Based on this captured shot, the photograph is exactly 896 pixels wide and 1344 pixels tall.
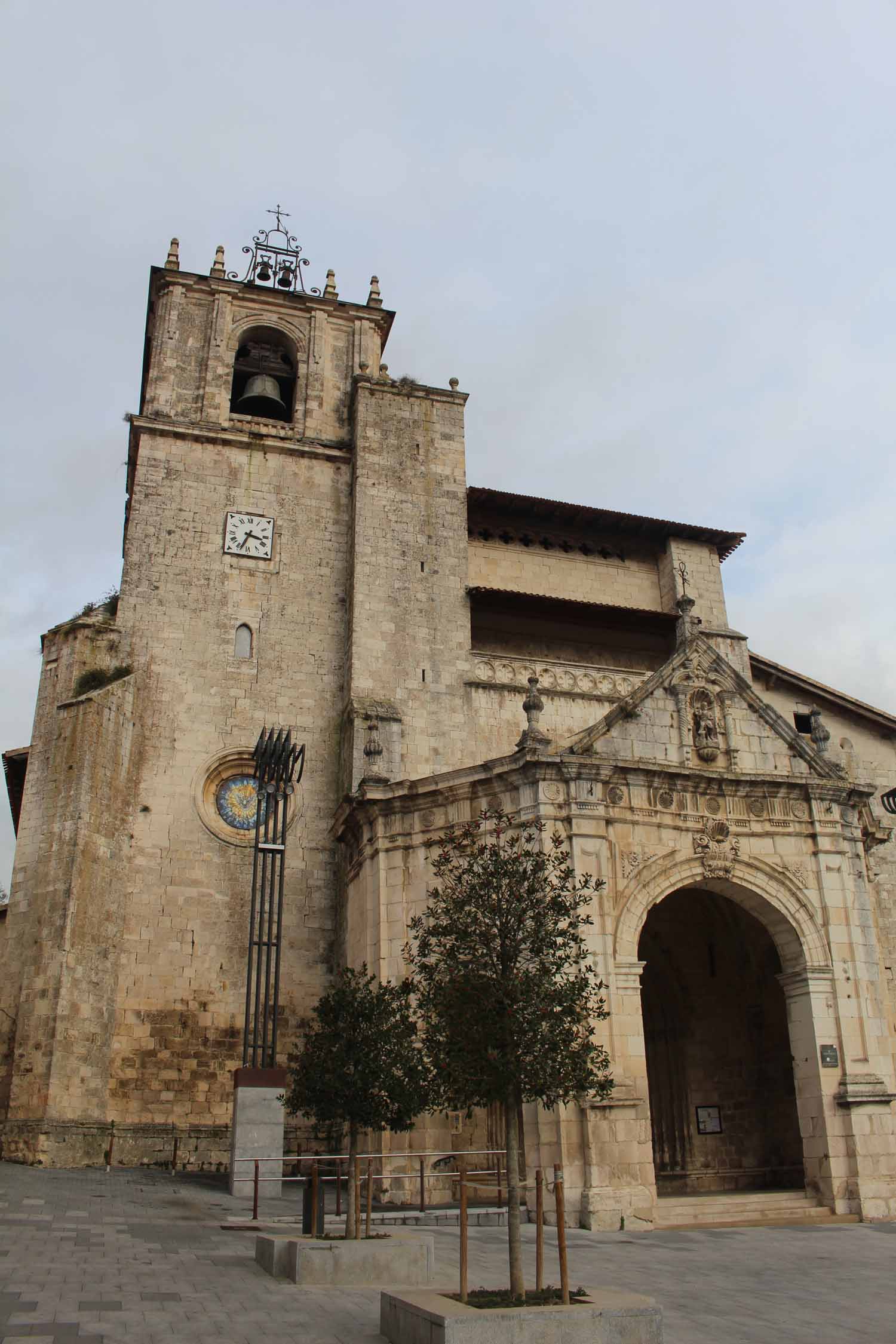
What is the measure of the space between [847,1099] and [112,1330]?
11.8 metres

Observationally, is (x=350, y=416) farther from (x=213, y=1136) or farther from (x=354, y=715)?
(x=213, y=1136)

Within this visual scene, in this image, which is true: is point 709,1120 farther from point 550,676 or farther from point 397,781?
point 550,676

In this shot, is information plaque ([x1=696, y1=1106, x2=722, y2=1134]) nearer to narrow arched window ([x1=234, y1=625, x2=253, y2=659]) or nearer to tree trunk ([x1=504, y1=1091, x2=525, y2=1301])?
tree trunk ([x1=504, y1=1091, x2=525, y2=1301])

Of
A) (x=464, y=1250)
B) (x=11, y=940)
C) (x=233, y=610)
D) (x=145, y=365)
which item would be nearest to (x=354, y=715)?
(x=233, y=610)

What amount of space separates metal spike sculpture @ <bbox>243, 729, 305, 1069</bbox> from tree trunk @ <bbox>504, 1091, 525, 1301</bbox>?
8906 mm

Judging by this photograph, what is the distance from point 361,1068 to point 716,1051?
10782mm

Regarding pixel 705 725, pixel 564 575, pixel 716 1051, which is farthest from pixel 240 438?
pixel 716 1051

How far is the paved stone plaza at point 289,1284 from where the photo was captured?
8211mm

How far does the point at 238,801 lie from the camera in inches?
949

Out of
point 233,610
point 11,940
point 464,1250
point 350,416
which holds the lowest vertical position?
point 464,1250

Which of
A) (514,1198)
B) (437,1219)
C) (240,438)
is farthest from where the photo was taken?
(240,438)

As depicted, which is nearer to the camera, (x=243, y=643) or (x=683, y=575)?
(x=243, y=643)

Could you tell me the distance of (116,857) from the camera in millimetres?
22312

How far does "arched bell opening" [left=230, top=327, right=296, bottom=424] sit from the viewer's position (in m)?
29.0
